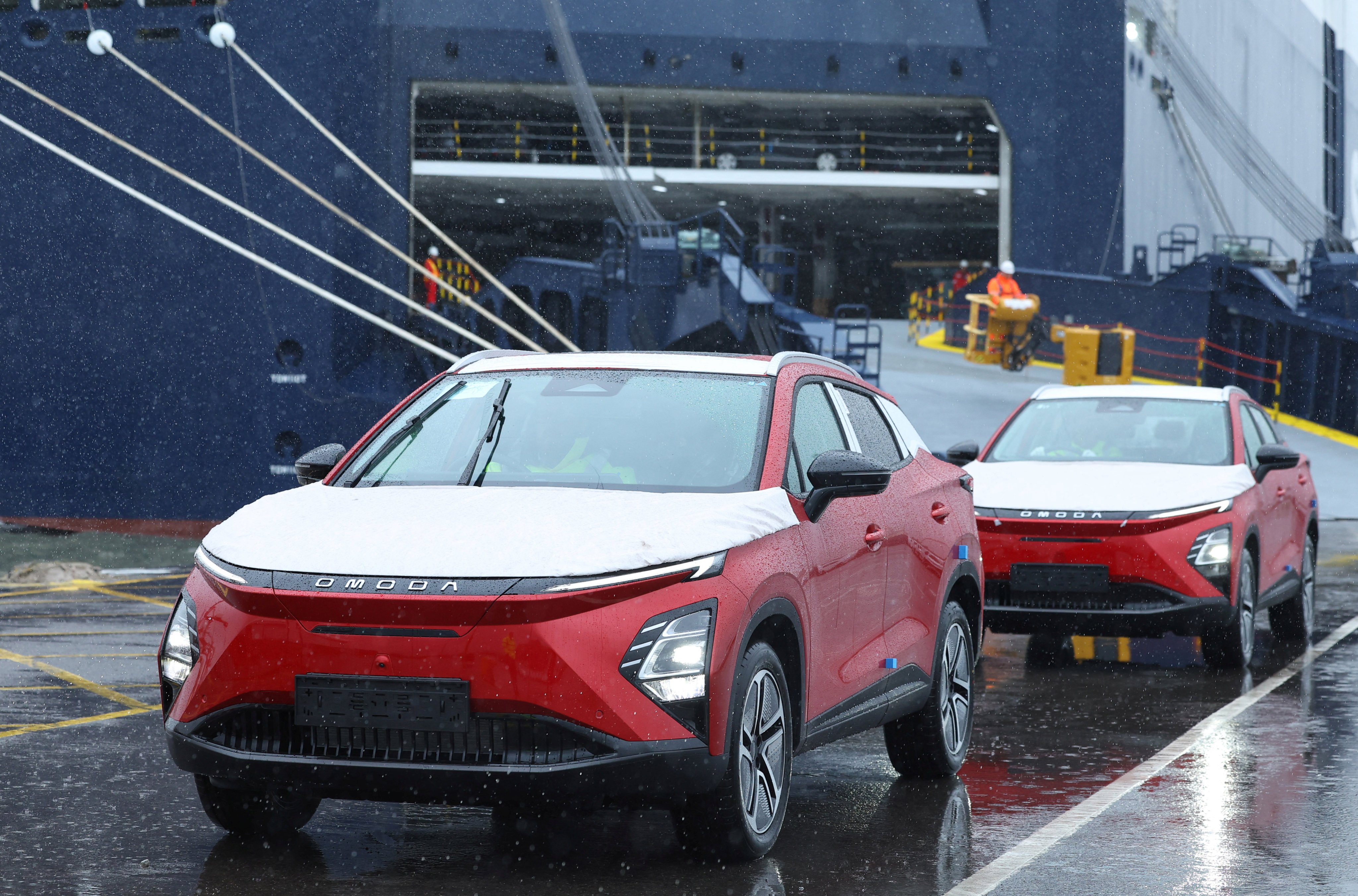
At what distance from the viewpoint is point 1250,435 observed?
35.3 ft

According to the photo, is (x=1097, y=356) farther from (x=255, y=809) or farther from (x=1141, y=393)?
(x=255, y=809)

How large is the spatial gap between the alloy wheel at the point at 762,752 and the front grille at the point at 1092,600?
4.26m

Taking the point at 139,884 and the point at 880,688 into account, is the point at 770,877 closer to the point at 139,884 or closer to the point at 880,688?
the point at 880,688

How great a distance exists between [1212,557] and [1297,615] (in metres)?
2.24

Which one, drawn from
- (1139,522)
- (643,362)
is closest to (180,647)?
(643,362)

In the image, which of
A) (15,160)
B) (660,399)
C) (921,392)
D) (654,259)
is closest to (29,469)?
(15,160)

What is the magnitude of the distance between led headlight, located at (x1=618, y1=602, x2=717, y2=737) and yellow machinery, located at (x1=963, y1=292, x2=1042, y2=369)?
79.1 ft

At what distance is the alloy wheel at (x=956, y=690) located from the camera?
666 centimetres

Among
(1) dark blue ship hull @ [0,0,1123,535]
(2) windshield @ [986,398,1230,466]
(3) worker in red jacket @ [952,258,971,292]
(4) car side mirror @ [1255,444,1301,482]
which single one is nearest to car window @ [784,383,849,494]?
(2) windshield @ [986,398,1230,466]

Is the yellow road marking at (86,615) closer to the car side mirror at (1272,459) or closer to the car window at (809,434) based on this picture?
the car window at (809,434)

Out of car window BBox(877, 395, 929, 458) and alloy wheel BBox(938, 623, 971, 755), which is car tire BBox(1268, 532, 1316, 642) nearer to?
alloy wheel BBox(938, 623, 971, 755)

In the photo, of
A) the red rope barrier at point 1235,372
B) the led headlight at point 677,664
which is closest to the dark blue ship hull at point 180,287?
the red rope barrier at point 1235,372

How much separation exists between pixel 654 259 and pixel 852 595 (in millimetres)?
16814

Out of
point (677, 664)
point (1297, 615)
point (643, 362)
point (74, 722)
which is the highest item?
point (643, 362)
